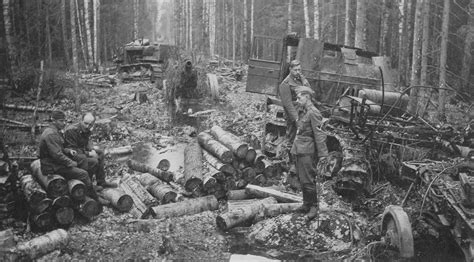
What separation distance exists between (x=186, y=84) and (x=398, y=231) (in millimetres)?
11451

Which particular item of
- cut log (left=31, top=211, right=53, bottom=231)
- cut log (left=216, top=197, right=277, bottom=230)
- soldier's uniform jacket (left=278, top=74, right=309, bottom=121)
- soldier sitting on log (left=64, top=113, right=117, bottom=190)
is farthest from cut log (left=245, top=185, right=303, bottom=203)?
cut log (left=31, top=211, right=53, bottom=231)

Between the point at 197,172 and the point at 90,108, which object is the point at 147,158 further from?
the point at 90,108

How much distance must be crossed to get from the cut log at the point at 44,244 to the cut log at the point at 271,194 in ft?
10.7

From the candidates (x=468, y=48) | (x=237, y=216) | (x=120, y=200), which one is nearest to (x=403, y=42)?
(x=468, y=48)

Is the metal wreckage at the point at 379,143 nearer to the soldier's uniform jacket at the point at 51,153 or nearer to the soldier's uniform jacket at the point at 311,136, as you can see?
the soldier's uniform jacket at the point at 311,136

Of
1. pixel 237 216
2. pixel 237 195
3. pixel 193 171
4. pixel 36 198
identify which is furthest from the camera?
pixel 193 171

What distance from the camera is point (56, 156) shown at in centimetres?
643

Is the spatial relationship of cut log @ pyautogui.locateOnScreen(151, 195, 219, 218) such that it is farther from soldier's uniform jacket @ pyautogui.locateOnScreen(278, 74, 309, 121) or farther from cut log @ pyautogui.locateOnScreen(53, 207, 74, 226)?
soldier's uniform jacket @ pyautogui.locateOnScreen(278, 74, 309, 121)

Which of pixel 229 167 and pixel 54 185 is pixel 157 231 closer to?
pixel 54 185

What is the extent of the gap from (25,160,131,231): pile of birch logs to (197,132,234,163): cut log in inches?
97.5

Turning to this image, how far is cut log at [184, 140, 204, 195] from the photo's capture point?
775cm

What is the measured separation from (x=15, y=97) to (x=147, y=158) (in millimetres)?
6904

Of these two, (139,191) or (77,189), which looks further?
(139,191)

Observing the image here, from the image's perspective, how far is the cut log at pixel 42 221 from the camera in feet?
20.3
